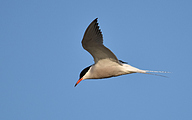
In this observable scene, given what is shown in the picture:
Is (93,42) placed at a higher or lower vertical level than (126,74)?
higher

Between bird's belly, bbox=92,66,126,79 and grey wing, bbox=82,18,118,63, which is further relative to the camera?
bird's belly, bbox=92,66,126,79

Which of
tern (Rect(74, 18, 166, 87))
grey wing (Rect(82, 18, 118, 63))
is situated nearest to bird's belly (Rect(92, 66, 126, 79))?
tern (Rect(74, 18, 166, 87))

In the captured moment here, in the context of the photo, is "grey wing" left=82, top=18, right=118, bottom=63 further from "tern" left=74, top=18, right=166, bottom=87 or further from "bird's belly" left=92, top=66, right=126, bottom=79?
"bird's belly" left=92, top=66, right=126, bottom=79

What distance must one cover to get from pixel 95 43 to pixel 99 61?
39.1 inches

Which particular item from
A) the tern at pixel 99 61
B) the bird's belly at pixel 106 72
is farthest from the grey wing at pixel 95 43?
the bird's belly at pixel 106 72

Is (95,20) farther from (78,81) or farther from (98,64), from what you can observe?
(78,81)

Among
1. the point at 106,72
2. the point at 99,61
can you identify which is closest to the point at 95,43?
the point at 99,61

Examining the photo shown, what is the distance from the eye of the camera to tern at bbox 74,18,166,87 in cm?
685

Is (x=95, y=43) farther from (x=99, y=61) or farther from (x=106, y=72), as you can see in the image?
(x=106, y=72)

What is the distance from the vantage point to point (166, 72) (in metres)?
7.33

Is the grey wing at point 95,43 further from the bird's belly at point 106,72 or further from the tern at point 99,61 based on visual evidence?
the bird's belly at point 106,72

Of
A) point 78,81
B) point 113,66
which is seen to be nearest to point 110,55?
point 113,66

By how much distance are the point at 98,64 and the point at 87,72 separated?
495 millimetres

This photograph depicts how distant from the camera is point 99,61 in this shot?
25.9 feet
